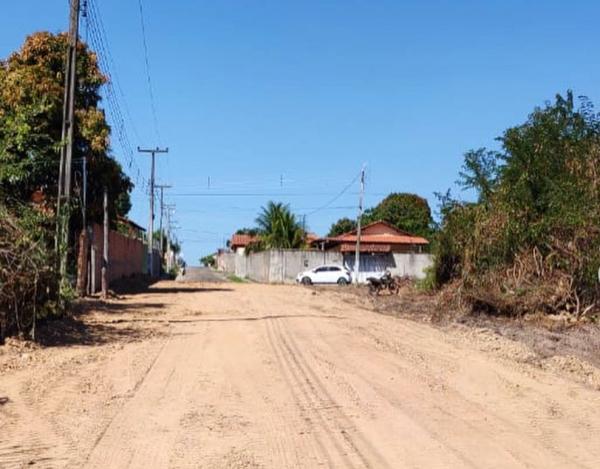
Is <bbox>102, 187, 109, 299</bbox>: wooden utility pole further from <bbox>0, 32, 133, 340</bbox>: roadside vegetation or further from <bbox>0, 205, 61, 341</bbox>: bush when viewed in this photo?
<bbox>0, 205, 61, 341</bbox>: bush

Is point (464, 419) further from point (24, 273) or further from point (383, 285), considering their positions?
point (383, 285)

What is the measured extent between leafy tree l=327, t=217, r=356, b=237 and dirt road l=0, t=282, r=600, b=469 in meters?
75.3

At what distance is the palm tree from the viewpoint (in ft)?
209

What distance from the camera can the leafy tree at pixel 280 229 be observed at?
63.7 metres

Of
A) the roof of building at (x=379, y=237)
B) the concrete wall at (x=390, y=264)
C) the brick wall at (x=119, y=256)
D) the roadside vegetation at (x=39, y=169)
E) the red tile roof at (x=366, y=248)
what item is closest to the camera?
the roadside vegetation at (x=39, y=169)

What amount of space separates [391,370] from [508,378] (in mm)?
1765

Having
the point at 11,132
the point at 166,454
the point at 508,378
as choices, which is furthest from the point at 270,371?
the point at 11,132

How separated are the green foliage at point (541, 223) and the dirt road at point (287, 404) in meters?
4.67

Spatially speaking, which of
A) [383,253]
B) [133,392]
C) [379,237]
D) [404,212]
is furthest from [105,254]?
[404,212]

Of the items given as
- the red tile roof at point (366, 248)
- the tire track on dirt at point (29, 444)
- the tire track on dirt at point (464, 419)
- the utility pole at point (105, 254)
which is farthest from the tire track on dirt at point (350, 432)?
the red tile roof at point (366, 248)

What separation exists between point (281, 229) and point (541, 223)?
44043 mm

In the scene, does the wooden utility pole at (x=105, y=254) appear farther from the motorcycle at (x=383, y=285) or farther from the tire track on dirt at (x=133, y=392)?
the tire track on dirt at (x=133, y=392)

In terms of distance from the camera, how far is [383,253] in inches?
2176

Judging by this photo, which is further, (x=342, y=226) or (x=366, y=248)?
(x=342, y=226)
